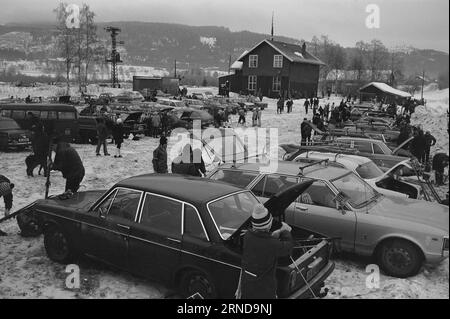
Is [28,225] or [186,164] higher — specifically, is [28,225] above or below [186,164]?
below

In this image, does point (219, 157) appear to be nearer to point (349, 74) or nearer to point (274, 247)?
point (274, 247)

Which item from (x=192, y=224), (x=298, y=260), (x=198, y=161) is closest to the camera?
(x=298, y=260)

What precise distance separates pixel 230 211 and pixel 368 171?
5016mm

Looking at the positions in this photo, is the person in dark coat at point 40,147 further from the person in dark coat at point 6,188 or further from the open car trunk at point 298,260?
the open car trunk at point 298,260

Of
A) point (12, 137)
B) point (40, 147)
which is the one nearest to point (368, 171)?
point (40, 147)

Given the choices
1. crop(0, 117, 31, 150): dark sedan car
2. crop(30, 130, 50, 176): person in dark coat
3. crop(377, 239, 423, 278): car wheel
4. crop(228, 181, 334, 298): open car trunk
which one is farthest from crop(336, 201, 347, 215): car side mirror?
crop(0, 117, 31, 150): dark sedan car

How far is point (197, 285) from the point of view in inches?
209

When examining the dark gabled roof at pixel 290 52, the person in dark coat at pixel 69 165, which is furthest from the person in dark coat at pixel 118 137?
the dark gabled roof at pixel 290 52

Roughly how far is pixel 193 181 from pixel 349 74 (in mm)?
96776

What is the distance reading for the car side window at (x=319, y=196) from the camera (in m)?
7.27

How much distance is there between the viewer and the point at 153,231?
223 inches

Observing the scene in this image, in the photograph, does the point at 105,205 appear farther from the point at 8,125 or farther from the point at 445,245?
the point at 8,125

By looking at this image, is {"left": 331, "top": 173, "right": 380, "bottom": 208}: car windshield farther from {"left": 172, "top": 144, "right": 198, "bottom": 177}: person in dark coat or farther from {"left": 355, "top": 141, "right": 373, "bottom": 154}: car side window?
{"left": 355, "top": 141, "right": 373, "bottom": 154}: car side window
